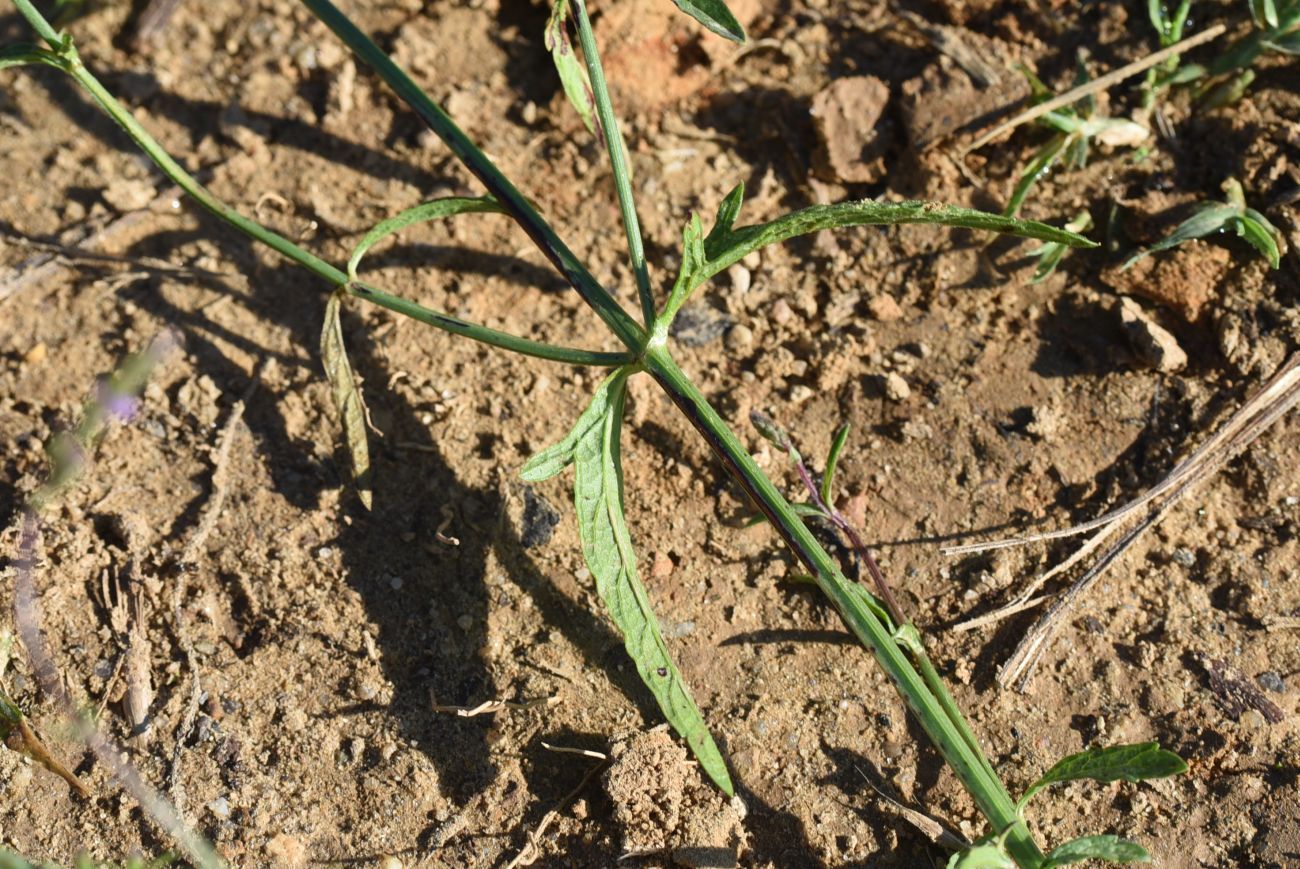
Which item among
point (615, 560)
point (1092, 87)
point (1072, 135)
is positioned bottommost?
point (615, 560)

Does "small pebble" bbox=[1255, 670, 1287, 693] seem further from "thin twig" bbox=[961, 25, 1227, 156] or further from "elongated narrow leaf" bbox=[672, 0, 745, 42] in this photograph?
"elongated narrow leaf" bbox=[672, 0, 745, 42]

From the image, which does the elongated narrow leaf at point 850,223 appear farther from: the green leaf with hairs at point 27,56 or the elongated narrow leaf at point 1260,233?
the green leaf with hairs at point 27,56

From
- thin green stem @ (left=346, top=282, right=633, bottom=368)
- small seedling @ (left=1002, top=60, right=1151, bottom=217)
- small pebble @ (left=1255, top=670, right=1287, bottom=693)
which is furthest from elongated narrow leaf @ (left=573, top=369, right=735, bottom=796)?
small seedling @ (left=1002, top=60, right=1151, bottom=217)

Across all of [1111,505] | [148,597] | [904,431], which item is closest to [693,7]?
[904,431]

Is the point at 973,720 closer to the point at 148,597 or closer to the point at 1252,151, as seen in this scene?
the point at 1252,151

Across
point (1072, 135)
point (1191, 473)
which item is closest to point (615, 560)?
point (1191, 473)

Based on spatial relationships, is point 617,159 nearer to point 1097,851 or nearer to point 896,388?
point 896,388
